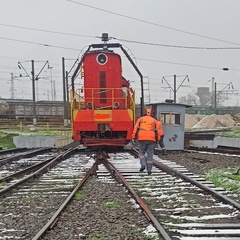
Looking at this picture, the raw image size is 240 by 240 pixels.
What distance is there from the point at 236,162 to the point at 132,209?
6919mm

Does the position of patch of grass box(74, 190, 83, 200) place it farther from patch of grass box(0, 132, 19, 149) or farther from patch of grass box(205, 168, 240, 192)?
patch of grass box(0, 132, 19, 149)

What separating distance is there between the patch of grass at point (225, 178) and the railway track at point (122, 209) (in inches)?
14.5

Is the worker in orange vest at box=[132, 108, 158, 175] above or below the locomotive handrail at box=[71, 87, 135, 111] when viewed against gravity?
below

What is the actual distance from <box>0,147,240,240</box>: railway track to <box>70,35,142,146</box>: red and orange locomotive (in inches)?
203

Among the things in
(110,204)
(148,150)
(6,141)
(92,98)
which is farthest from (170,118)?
(6,141)

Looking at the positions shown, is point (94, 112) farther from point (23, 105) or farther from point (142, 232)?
point (23, 105)

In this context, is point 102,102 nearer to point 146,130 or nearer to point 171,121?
point 171,121

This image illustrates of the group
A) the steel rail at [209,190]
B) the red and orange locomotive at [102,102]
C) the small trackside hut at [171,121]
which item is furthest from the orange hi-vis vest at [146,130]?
the small trackside hut at [171,121]

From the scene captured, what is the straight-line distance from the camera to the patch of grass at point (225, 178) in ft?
24.4

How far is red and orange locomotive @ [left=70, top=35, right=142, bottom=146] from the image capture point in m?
13.8

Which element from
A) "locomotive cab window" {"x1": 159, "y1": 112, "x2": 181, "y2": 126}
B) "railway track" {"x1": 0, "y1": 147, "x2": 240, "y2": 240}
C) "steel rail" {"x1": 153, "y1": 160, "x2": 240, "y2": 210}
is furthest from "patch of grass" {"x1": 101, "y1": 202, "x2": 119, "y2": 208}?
"locomotive cab window" {"x1": 159, "y1": 112, "x2": 181, "y2": 126}

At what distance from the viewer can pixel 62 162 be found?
12148mm

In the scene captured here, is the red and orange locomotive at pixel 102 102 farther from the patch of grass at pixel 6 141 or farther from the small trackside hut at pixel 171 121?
the patch of grass at pixel 6 141

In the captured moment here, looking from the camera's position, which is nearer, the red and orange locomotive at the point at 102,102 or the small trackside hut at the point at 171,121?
the red and orange locomotive at the point at 102,102
